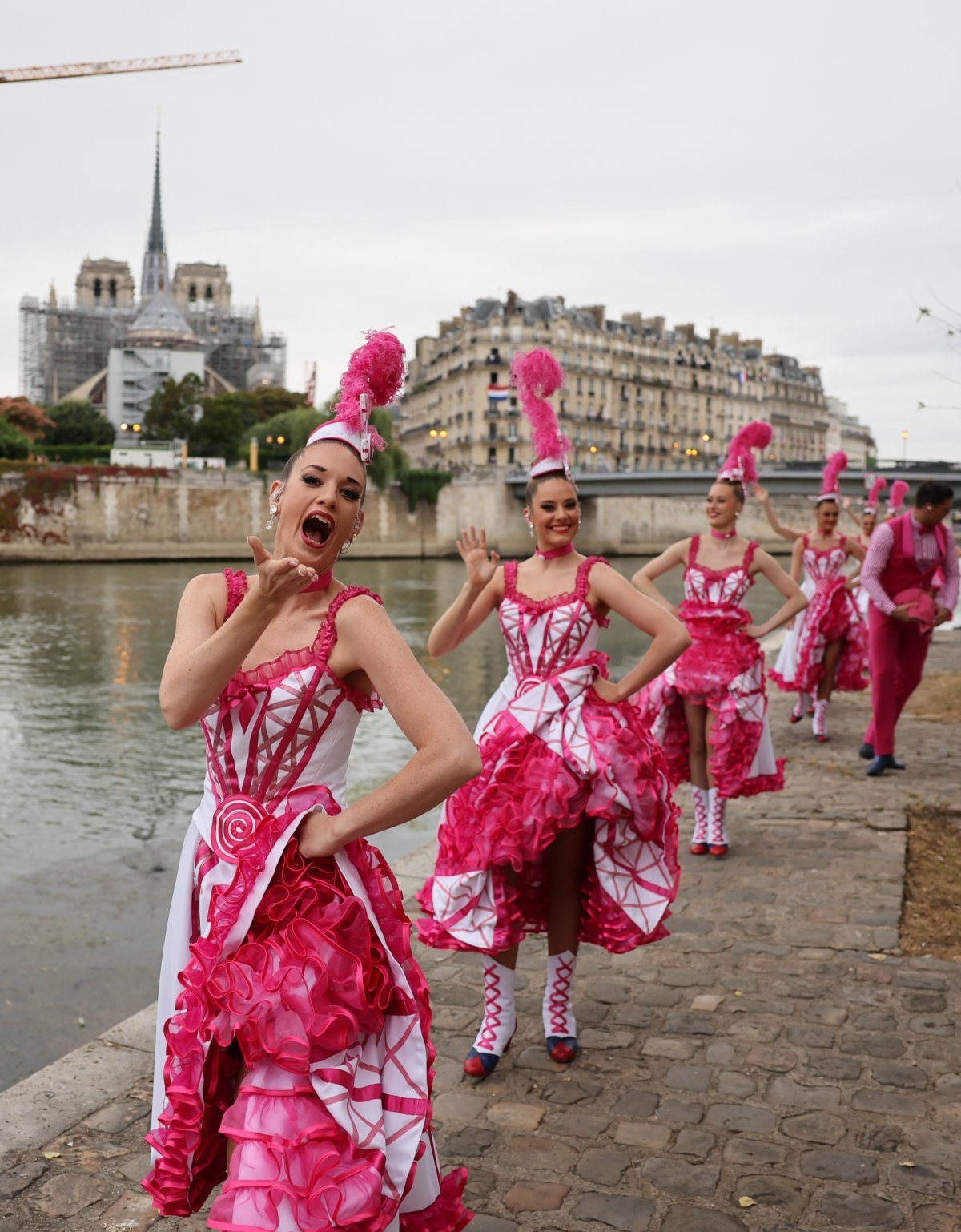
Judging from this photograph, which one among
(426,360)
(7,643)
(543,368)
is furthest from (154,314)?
(543,368)

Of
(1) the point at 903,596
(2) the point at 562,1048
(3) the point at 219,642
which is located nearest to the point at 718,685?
(1) the point at 903,596

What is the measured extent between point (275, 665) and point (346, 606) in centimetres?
21

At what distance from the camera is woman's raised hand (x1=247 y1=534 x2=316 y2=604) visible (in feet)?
7.93

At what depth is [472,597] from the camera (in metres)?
4.82

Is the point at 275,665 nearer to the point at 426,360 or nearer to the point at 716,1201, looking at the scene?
the point at 716,1201

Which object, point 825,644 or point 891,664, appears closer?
point 891,664

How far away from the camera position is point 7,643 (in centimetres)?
2159

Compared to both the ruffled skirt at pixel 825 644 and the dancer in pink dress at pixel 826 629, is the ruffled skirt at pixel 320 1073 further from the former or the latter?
the ruffled skirt at pixel 825 644

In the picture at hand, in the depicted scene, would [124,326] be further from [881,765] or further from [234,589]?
[234,589]

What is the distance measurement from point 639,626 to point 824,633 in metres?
7.46

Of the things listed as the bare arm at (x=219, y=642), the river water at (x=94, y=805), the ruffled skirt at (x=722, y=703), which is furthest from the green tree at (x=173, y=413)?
the bare arm at (x=219, y=642)

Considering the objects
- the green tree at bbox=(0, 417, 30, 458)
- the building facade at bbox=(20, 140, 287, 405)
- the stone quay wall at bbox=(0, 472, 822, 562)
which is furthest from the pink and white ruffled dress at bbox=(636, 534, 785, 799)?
the building facade at bbox=(20, 140, 287, 405)

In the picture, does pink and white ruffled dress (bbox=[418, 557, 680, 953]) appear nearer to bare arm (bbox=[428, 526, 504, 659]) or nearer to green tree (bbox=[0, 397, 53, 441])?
bare arm (bbox=[428, 526, 504, 659])

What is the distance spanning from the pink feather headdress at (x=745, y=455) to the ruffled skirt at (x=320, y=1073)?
542 centimetres
